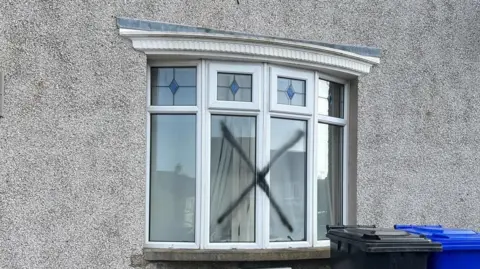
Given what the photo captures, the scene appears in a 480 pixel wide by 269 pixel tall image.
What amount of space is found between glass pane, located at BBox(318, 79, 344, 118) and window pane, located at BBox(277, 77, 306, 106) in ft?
0.85

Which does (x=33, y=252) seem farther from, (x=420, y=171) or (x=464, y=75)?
(x=464, y=75)

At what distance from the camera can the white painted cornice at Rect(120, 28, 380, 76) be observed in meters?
5.30

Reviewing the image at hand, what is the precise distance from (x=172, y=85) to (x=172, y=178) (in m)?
0.83

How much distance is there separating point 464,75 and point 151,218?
374 cm

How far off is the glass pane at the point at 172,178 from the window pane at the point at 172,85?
0.47 ft

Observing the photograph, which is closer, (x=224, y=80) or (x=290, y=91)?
(x=224, y=80)

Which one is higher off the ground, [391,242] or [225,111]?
[225,111]

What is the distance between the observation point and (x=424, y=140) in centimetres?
655

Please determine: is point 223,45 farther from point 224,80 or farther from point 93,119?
point 93,119

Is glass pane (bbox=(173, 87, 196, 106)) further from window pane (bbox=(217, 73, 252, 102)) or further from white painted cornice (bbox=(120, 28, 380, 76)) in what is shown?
white painted cornice (bbox=(120, 28, 380, 76))

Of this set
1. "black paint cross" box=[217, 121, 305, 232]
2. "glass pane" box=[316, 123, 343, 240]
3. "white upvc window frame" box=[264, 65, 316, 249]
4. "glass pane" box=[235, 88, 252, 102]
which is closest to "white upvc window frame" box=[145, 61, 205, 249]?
"black paint cross" box=[217, 121, 305, 232]

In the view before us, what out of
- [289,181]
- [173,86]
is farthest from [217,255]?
[173,86]

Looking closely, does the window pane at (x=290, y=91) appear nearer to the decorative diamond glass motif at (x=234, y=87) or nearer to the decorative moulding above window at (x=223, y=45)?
the decorative moulding above window at (x=223, y=45)

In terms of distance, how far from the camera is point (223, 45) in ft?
17.7
